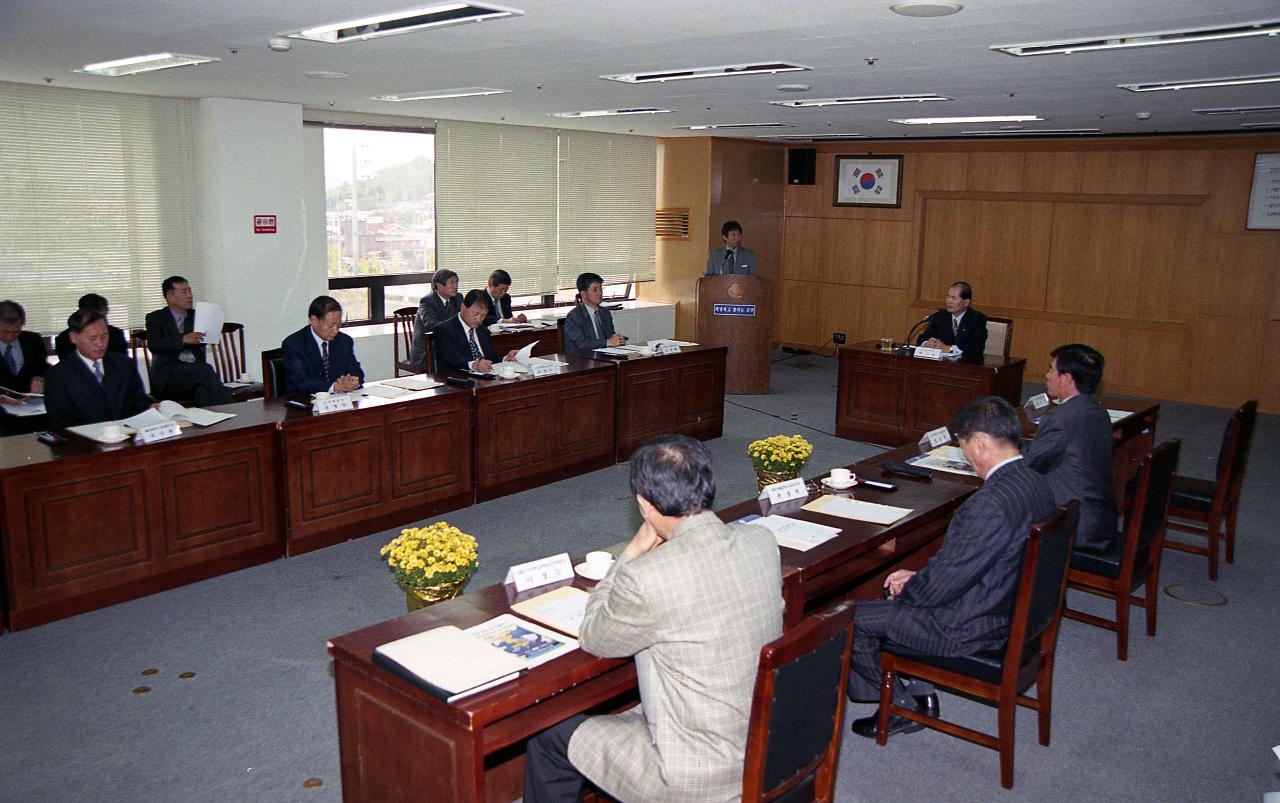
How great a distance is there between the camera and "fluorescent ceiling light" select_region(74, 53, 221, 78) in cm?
556

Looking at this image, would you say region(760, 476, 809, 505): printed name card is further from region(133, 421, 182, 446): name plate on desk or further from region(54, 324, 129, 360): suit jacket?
region(54, 324, 129, 360): suit jacket

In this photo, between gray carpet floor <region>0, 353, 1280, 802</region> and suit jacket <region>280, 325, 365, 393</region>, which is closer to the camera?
gray carpet floor <region>0, 353, 1280, 802</region>

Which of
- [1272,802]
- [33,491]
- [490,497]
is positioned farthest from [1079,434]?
[33,491]

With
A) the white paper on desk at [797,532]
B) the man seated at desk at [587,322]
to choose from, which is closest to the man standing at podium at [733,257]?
the man seated at desk at [587,322]

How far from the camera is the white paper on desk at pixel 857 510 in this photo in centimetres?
372

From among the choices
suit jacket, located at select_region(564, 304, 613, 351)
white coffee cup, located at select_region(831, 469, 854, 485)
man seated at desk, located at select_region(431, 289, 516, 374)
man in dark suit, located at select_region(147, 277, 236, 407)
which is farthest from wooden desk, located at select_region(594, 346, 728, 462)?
→ white coffee cup, located at select_region(831, 469, 854, 485)

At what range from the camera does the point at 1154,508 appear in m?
4.20

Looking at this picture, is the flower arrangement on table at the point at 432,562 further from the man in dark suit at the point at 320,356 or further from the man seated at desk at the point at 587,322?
the man seated at desk at the point at 587,322

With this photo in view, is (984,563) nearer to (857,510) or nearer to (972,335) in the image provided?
(857,510)

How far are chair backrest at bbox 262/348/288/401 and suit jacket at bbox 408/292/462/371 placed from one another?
221 cm

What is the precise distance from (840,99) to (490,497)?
3827mm

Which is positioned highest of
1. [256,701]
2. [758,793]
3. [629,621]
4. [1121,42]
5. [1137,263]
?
[1121,42]

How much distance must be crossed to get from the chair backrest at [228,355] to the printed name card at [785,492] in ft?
16.9

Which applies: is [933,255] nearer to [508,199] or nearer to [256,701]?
[508,199]
